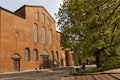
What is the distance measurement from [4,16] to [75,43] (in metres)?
16.6

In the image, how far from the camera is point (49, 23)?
59.1 m

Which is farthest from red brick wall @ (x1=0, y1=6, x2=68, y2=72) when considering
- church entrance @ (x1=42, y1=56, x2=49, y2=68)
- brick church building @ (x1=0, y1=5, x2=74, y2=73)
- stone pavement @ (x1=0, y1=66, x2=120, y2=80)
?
stone pavement @ (x1=0, y1=66, x2=120, y2=80)

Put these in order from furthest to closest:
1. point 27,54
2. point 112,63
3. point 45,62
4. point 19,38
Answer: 1. point 45,62
2. point 27,54
3. point 19,38
4. point 112,63

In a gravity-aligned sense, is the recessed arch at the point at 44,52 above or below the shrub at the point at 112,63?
above

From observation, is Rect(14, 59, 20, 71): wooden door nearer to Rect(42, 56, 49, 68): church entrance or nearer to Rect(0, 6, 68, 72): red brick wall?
Rect(0, 6, 68, 72): red brick wall

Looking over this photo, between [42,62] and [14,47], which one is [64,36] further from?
[42,62]

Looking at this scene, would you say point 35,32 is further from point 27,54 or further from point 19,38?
point 19,38

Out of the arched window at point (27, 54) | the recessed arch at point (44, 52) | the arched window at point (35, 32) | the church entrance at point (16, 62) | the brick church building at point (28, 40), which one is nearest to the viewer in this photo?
the brick church building at point (28, 40)

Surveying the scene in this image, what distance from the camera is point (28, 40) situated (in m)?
47.2

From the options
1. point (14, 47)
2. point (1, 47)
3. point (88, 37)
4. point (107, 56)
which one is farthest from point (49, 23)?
point (88, 37)

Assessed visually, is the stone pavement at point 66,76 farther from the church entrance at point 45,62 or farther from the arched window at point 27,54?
the church entrance at point 45,62

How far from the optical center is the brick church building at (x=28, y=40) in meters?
39.3

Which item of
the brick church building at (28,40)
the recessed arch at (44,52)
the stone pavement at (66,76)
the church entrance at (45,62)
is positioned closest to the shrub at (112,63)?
the stone pavement at (66,76)

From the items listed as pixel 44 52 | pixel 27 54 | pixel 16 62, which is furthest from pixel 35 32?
pixel 16 62
